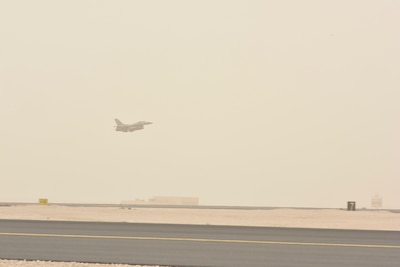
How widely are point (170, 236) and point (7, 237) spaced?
23.2 feet

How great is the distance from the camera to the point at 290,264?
48.5ft

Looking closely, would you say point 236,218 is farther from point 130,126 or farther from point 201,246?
point 130,126

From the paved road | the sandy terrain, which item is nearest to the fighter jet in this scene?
the sandy terrain

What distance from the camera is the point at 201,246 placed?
59.7 ft

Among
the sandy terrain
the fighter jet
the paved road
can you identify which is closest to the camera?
the paved road

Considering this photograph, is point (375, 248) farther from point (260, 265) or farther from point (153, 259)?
point (153, 259)

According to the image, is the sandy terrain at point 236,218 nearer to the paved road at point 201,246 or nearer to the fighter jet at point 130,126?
the paved road at point 201,246

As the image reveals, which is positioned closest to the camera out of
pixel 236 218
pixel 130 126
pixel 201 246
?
pixel 201 246

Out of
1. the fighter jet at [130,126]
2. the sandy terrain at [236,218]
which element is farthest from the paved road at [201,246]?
the fighter jet at [130,126]

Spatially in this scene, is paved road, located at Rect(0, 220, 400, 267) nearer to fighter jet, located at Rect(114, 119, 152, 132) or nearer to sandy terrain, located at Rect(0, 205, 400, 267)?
sandy terrain, located at Rect(0, 205, 400, 267)

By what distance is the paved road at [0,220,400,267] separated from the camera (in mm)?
15438

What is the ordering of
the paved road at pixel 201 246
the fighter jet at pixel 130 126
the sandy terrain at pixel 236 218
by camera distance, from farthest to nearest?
the fighter jet at pixel 130 126, the sandy terrain at pixel 236 218, the paved road at pixel 201 246

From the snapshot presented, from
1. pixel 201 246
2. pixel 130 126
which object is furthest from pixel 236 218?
pixel 130 126

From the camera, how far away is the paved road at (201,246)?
608 inches
